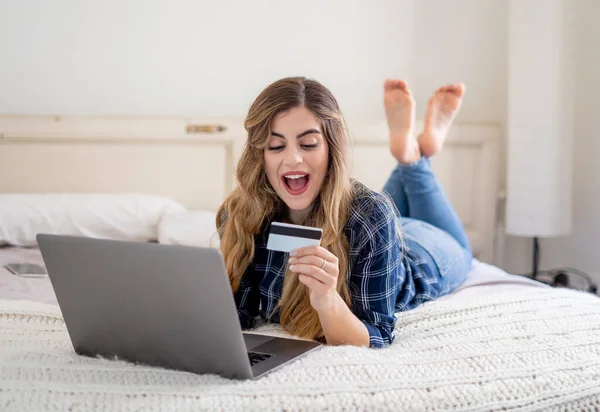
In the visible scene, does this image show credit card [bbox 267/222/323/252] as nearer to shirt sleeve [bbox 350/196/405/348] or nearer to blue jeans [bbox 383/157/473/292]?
shirt sleeve [bbox 350/196/405/348]

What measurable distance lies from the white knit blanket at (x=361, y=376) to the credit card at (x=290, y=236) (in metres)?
0.16

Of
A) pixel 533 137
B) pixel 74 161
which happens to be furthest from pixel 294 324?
pixel 533 137

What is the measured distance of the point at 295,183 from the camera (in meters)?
1.26

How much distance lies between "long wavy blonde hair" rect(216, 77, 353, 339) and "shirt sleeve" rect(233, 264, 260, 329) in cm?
→ 2

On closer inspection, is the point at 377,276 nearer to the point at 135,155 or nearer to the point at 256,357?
the point at 256,357

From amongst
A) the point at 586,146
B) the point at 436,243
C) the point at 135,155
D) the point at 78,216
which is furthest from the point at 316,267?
the point at 586,146

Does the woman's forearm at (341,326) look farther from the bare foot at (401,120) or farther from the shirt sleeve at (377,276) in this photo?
the bare foot at (401,120)

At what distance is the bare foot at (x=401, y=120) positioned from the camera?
191 centimetres

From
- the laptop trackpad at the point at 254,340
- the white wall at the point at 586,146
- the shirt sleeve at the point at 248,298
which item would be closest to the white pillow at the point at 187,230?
the shirt sleeve at the point at 248,298

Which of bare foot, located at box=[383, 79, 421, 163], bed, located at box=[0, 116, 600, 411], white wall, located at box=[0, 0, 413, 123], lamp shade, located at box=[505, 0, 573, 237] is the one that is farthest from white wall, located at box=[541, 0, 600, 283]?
bare foot, located at box=[383, 79, 421, 163]

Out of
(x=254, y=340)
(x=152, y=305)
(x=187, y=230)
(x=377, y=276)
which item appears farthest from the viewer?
(x=187, y=230)

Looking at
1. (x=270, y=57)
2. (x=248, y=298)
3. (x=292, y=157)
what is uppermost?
(x=270, y=57)

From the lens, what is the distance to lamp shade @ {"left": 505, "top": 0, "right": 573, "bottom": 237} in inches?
95.3

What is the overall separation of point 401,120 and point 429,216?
0.27 m
